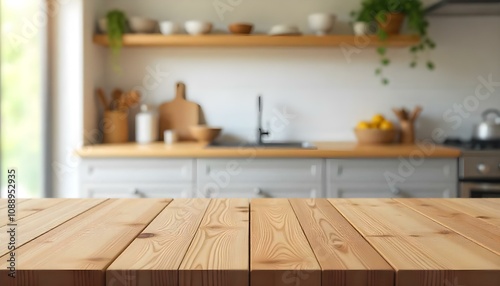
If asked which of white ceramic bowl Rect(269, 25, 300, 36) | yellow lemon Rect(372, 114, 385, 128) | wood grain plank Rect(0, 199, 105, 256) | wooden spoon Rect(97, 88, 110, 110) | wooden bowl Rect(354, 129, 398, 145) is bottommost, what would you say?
wood grain plank Rect(0, 199, 105, 256)

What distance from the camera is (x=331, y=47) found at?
137 inches

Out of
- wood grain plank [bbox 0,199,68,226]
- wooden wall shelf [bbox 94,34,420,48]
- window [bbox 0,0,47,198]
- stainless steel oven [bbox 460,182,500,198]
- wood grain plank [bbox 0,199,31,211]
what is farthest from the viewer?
wooden wall shelf [bbox 94,34,420,48]

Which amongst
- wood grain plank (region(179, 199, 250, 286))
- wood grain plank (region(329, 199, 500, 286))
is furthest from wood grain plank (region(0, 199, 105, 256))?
wood grain plank (region(329, 199, 500, 286))

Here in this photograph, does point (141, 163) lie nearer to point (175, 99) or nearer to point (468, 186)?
point (175, 99)

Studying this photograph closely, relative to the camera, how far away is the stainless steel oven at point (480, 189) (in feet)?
9.14

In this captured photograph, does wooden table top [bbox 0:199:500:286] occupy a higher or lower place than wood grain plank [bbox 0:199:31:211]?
higher

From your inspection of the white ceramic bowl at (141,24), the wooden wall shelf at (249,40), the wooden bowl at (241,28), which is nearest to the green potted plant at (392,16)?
the wooden wall shelf at (249,40)

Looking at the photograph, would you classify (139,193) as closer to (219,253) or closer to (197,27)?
(197,27)

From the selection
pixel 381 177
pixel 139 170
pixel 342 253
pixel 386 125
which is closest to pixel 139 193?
pixel 139 170

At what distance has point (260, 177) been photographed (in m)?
2.87

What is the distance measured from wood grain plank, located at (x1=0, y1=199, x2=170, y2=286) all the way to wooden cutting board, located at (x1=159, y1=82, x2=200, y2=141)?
224cm

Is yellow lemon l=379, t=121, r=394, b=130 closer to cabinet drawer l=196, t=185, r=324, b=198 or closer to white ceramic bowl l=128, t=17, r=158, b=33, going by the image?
cabinet drawer l=196, t=185, r=324, b=198

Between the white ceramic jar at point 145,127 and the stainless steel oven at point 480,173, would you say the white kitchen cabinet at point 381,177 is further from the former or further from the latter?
the white ceramic jar at point 145,127

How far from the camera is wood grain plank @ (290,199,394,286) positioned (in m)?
0.76
